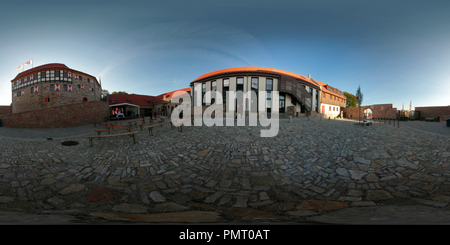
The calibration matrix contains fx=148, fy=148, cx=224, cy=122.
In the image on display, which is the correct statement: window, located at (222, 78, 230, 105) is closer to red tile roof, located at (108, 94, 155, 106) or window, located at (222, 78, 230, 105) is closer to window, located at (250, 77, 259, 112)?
window, located at (250, 77, 259, 112)

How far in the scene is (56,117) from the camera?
42.8 feet

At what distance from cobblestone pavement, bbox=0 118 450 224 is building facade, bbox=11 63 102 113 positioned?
22428 mm

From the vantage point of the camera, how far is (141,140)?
7.43 metres

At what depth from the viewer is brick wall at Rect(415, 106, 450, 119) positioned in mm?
19642

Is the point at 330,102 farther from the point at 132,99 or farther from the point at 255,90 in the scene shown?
the point at 132,99

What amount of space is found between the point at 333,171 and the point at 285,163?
137 centimetres

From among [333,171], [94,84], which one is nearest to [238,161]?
[333,171]

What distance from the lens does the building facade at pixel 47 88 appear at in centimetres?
2186

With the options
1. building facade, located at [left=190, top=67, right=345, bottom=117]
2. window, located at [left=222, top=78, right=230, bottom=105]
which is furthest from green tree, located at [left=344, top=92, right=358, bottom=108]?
window, located at [left=222, top=78, right=230, bottom=105]

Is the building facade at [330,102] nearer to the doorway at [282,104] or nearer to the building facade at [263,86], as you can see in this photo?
the building facade at [263,86]

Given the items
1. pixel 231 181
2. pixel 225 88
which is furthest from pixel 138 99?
pixel 231 181

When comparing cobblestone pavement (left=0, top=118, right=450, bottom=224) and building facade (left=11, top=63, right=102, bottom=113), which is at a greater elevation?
building facade (left=11, top=63, right=102, bottom=113)

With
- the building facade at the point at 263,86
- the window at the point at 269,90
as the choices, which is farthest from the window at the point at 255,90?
the window at the point at 269,90

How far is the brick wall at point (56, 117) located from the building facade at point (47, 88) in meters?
11.8
